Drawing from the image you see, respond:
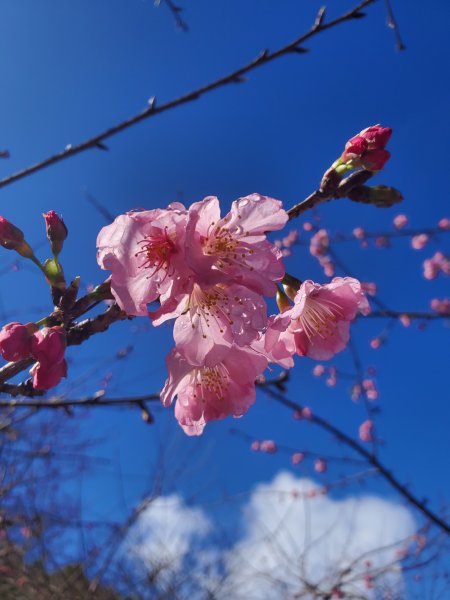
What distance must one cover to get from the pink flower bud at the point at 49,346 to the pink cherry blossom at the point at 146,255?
0.14 m

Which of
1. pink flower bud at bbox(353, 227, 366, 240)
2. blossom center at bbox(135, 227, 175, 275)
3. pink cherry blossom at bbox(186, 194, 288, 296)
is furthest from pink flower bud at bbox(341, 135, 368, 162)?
pink flower bud at bbox(353, 227, 366, 240)

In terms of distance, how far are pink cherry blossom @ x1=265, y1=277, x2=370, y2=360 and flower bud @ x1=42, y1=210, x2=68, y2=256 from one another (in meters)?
0.51

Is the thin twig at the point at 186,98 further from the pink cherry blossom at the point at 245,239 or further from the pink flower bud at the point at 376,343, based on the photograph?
the pink flower bud at the point at 376,343

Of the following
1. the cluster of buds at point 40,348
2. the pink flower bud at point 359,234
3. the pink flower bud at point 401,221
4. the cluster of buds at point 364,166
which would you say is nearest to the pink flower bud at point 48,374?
the cluster of buds at point 40,348

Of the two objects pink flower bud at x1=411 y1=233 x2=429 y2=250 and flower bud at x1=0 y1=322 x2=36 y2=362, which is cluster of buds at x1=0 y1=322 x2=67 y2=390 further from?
pink flower bud at x1=411 y1=233 x2=429 y2=250

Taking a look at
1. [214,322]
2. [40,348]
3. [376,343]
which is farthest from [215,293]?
[376,343]

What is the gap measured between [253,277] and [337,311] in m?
0.32

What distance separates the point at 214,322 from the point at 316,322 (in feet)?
0.97

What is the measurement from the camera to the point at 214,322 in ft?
3.58

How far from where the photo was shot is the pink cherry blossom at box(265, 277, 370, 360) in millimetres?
1108

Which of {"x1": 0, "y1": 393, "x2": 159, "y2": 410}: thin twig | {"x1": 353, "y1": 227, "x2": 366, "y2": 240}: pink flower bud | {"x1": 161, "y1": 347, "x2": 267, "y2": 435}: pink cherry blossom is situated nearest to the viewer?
{"x1": 161, "y1": 347, "x2": 267, "y2": 435}: pink cherry blossom

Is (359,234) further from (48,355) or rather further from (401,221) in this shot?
(48,355)

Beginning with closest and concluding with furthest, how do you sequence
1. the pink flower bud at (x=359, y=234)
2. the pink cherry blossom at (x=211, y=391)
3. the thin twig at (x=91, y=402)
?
the pink cherry blossom at (x=211, y=391) → the thin twig at (x=91, y=402) → the pink flower bud at (x=359, y=234)

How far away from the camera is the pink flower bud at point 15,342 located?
95 cm
